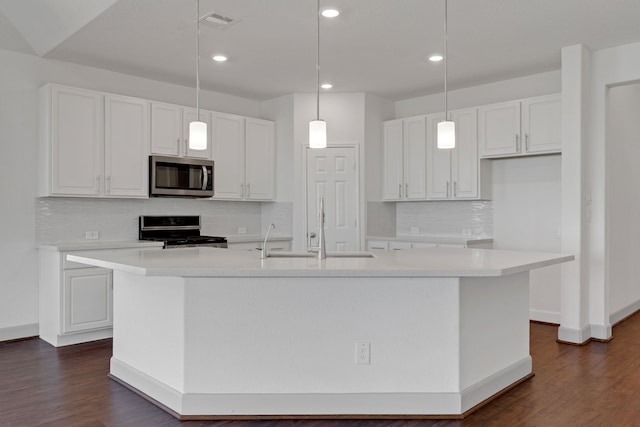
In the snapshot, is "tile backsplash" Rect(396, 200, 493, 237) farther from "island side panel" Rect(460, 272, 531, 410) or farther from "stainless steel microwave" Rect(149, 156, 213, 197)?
"stainless steel microwave" Rect(149, 156, 213, 197)

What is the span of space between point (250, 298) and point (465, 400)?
1.35 meters

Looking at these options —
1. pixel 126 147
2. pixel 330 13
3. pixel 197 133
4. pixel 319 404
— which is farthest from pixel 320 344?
pixel 126 147

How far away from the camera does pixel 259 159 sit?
6168 mm

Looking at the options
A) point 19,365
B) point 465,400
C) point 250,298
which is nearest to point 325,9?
point 250,298

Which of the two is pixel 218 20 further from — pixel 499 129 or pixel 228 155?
pixel 499 129

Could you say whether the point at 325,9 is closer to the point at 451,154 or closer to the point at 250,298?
the point at 250,298

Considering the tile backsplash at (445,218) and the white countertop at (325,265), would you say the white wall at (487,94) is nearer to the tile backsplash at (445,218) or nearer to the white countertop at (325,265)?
the tile backsplash at (445,218)

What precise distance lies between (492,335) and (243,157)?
147 inches

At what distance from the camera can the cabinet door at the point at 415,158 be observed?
5934mm

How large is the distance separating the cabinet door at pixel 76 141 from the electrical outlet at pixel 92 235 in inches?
18.8

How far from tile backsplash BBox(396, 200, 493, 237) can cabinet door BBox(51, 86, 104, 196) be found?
141 inches

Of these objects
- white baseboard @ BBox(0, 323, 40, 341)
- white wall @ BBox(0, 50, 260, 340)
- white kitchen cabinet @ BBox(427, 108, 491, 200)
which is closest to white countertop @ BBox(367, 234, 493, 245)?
white kitchen cabinet @ BBox(427, 108, 491, 200)

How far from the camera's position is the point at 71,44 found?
437cm

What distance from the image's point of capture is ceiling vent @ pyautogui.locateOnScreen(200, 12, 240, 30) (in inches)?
147
